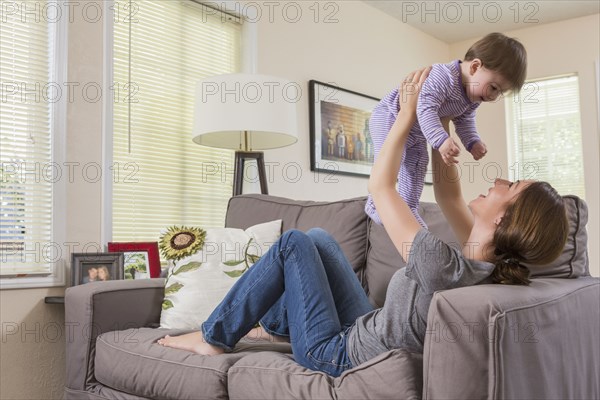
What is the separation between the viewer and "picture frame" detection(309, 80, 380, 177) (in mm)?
4336

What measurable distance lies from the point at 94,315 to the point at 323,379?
3.30 feet

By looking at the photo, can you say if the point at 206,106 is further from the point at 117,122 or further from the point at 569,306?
the point at 569,306

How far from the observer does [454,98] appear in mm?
1867

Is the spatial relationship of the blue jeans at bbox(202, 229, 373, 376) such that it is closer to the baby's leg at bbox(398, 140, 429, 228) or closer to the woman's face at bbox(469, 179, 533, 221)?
the baby's leg at bbox(398, 140, 429, 228)

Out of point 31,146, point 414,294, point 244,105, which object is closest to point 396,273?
point 414,294

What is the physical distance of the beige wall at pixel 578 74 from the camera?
5102mm

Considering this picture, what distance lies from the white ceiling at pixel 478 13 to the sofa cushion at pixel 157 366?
11.3ft

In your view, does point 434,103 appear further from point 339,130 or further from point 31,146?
point 339,130

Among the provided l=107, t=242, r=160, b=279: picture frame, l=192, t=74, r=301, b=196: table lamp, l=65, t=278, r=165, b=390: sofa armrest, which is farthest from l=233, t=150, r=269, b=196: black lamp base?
l=65, t=278, r=165, b=390: sofa armrest

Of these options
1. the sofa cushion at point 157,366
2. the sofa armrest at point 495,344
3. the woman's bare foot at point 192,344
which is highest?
the sofa armrest at point 495,344

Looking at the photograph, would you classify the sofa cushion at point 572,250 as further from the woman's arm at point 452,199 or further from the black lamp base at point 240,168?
the black lamp base at point 240,168

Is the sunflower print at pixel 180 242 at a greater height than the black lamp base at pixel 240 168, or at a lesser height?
lesser

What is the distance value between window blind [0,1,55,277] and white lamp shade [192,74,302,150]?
67 centimetres

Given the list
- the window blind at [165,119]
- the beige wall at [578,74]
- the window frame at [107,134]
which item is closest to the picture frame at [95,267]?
the window frame at [107,134]
